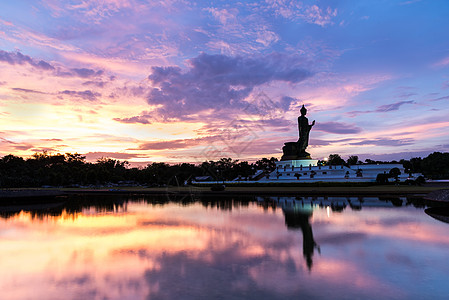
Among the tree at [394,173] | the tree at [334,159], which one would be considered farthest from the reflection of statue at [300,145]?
the tree at [334,159]

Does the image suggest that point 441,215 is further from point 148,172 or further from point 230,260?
point 148,172

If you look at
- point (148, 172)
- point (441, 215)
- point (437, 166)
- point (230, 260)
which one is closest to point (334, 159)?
point (437, 166)

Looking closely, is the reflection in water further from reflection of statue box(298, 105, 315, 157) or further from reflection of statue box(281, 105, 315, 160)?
reflection of statue box(298, 105, 315, 157)

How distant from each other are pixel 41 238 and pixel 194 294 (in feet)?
37.1

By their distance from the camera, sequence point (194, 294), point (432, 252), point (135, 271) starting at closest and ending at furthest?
point (194, 294), point (135, 271), point (432, 252)

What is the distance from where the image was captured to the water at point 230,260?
→ 28.0 ft

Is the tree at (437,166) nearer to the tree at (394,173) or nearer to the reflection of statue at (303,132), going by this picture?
the reflection of statue at (303,132)

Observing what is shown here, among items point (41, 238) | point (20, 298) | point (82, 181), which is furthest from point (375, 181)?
point (82, 181)

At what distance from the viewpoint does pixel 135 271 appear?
10.3 metres

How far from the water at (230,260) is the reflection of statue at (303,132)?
177ft

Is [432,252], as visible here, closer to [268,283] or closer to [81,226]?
[268,283]

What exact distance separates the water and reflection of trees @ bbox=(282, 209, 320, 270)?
0.19 ft

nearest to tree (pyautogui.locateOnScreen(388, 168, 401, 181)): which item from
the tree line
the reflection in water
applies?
the tree line

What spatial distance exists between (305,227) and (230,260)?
7.58m
